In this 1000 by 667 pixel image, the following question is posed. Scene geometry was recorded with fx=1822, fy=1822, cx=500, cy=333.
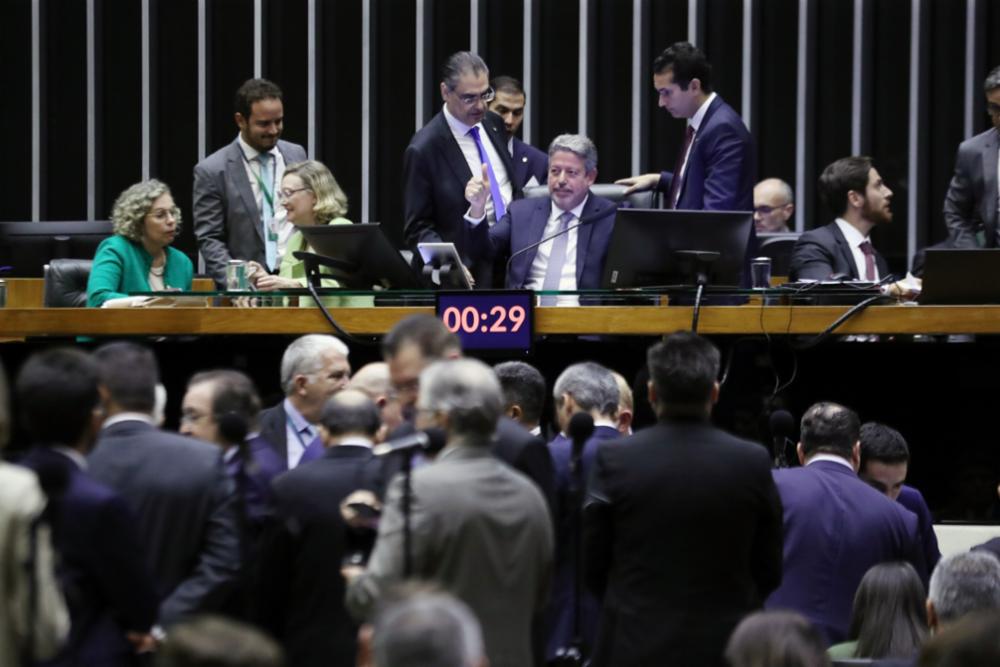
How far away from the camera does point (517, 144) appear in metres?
6.98

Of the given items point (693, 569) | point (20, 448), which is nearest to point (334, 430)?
point (693, 569)

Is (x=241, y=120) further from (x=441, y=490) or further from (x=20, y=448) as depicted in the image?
(x=441, y=490)

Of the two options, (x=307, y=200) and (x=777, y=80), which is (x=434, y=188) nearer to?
(x=307, y=200)

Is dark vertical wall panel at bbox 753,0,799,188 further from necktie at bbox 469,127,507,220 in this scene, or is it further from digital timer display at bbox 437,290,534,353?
digital timer display at bbox 437,290,534,353

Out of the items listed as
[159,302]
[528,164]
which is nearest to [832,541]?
[159,302]

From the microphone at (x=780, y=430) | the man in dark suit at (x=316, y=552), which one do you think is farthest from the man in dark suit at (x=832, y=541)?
the man in dark suit at (x=316, y=552)

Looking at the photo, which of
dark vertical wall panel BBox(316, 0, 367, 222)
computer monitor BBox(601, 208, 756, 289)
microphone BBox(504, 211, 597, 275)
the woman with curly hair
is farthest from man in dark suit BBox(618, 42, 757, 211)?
dark vertical wall panel BBox(316, 0, 367, 222)

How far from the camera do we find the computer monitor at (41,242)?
23.8ft

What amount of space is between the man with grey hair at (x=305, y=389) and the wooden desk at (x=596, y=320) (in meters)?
0.67

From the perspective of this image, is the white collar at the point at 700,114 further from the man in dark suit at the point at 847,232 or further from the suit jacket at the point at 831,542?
the suit jacket at the point at 831,542

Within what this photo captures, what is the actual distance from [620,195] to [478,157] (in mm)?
551

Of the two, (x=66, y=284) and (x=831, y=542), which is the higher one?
(x=66, y=284)

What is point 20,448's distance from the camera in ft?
16.3

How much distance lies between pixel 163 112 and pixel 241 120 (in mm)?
2237
